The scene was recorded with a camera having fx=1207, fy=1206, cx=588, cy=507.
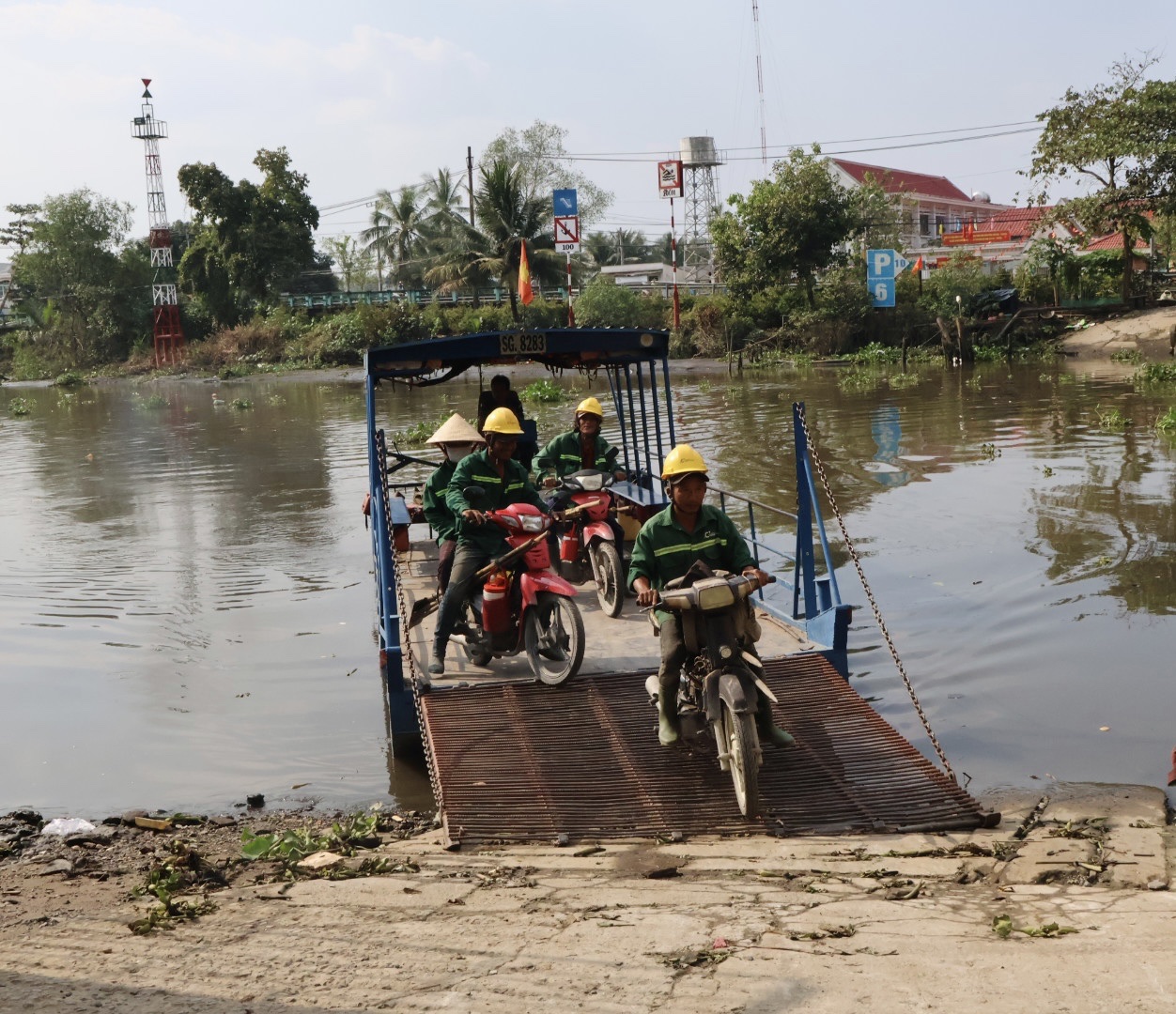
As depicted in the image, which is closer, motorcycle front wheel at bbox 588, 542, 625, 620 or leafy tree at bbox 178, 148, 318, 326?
motorcycle front wheel at bbox 588, 542, 625, 620

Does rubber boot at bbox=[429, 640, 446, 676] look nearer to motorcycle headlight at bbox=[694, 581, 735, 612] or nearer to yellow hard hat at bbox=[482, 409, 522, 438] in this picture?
yellow hard hat at bbox=[482, 409, 522, 438]

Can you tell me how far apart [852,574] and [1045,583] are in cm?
183

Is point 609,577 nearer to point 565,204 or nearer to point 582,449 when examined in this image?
point 582,449

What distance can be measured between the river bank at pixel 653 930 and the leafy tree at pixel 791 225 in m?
37.7

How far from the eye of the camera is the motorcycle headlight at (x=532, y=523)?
7.65 m

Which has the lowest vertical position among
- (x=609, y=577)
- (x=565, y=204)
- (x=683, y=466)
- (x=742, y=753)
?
(x=742, y=753)

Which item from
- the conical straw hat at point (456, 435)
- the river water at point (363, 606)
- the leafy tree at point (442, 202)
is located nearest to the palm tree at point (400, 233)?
the leafy tree at point (442, 202)

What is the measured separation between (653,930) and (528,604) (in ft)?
11.3

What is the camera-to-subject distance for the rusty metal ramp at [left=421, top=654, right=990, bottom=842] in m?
Result: 6.00

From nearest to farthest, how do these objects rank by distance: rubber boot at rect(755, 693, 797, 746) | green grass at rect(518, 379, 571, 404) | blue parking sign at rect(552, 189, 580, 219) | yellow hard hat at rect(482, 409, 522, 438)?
rubber boot at rect(755, 693, 797, 746)
yellow hard hat at rect(482, 409, 522, 438)
green grass at rect(518, 379, 571, 404)
blue parking sign at rect(552, 189, 580, 219)

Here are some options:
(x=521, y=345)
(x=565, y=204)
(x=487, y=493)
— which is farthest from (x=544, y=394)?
(x=487, y=493)

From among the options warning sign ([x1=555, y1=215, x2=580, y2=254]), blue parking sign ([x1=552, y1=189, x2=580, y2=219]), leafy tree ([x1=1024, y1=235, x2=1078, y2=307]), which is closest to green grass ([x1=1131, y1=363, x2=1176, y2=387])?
leafy tree ([x1=1024, y1=235, x2=1078, y2=307])

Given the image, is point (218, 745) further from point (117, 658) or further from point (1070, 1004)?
point (1070, 1004)

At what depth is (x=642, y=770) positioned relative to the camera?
258 inches
